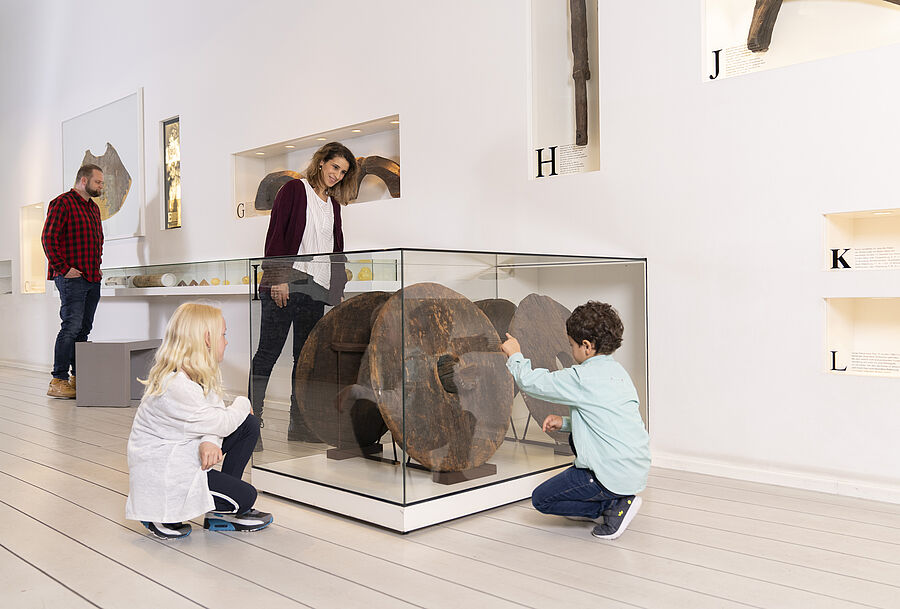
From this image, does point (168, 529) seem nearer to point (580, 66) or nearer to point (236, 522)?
point (236, 522)

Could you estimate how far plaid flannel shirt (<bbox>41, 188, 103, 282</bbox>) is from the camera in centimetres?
634

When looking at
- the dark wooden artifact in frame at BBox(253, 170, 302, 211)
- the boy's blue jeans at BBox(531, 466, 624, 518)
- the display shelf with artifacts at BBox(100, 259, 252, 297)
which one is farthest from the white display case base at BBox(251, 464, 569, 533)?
the dark wooden artifact in frame at BBox(253, 170, 302, 211)


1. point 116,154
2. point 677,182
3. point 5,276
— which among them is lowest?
point 5,276

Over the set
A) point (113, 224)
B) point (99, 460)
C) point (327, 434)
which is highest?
point (113, 224)

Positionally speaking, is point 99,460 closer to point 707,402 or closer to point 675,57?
point 707,402

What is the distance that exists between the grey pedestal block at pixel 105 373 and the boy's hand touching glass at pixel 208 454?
3.70m

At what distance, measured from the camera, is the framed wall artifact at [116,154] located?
7.63 m

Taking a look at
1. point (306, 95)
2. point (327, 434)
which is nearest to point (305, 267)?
point (327, 434)

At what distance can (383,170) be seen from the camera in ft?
17.9

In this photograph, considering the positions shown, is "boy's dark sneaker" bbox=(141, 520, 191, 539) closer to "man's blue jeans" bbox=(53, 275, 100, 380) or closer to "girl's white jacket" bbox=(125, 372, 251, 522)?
"girl's white jacket" bbox=(125, 372, 251, 522)

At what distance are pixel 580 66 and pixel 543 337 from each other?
177cm

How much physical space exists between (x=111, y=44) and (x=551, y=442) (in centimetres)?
677

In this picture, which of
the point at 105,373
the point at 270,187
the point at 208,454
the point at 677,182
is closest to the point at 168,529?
the point at 208,454

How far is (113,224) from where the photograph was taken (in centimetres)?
807
